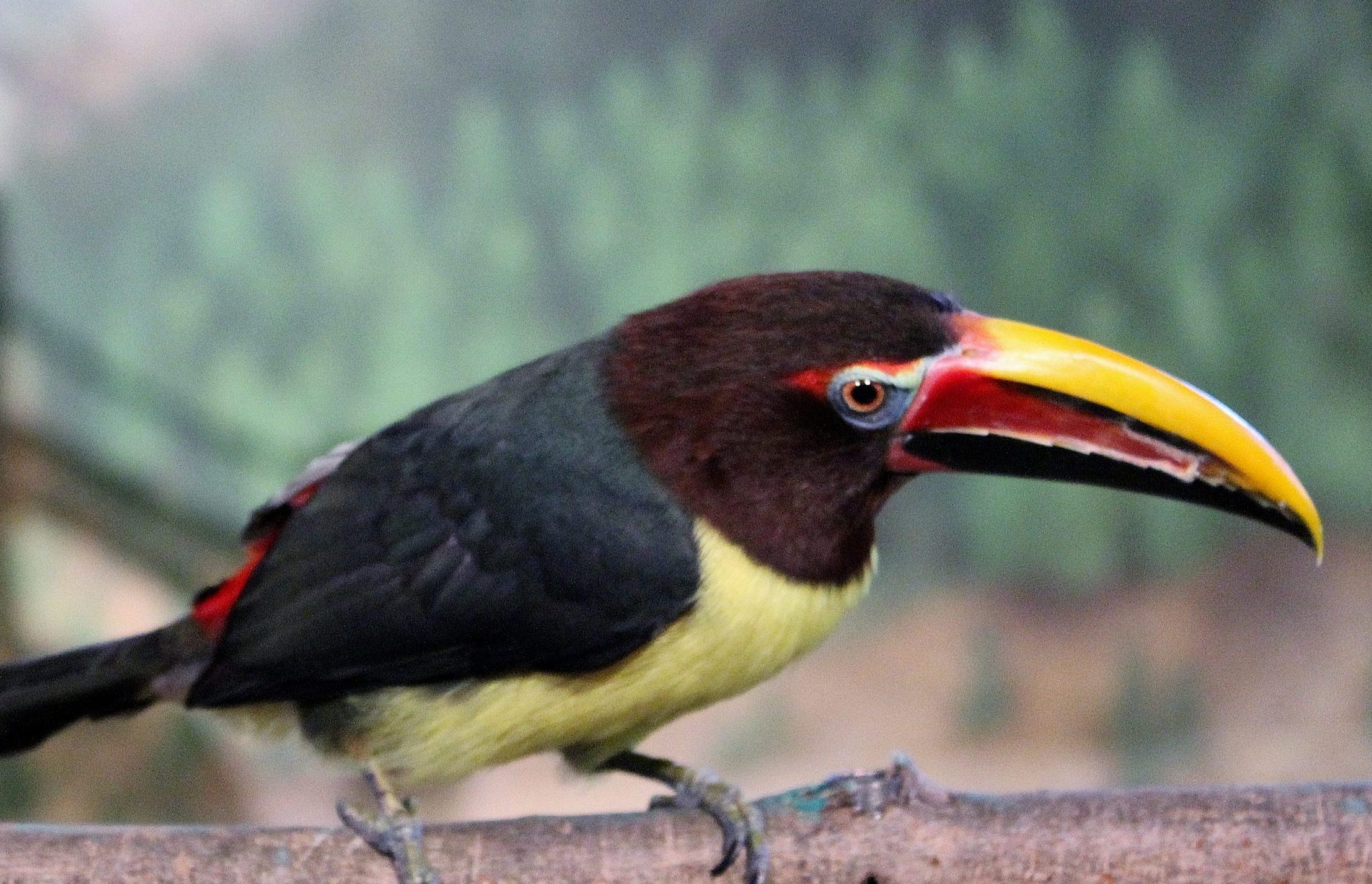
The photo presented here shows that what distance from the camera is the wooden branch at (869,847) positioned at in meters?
1.48

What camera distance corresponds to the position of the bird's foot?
4.99 feet

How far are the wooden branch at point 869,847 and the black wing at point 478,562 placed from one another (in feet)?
0.56

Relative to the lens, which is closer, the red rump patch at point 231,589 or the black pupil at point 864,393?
the black pupil at point 864,393

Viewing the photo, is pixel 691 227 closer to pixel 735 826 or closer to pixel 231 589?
pixel 231 589

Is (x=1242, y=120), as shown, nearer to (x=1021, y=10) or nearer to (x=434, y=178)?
(x=1021, y=10)

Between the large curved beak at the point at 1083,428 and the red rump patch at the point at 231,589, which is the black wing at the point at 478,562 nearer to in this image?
the red rump patch at the point at 231,589

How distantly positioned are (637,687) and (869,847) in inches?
11.3

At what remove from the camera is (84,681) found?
1.73 meters

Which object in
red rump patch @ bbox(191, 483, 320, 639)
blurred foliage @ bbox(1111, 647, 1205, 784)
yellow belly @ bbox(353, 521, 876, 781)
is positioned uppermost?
blurred foliage @ bbox(1111, 647, 1205, 784)

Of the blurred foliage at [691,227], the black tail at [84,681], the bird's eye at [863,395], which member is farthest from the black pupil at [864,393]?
the blurred foliage at [691,227]

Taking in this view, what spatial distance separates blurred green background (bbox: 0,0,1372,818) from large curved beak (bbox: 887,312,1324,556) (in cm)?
189

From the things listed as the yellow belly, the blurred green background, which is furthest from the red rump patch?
the blurred green background

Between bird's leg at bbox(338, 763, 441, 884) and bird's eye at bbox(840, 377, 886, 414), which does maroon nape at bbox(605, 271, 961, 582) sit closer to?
bird's eye at bbox(840, 377, 886, 414)

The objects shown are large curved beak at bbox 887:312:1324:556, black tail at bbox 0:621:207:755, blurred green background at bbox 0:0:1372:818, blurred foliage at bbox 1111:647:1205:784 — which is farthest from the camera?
blurred foliage at bbox 1111:647:1205:784
